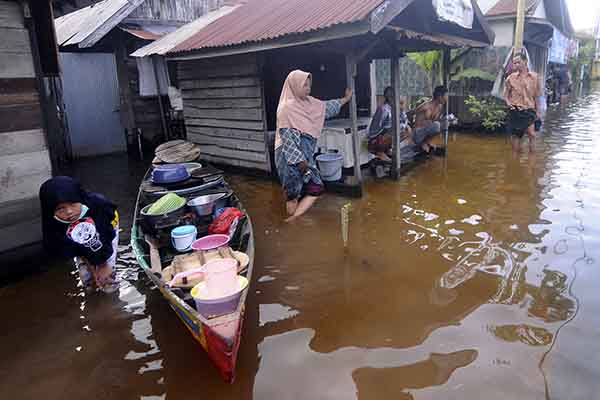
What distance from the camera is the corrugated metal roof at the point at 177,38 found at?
30.2 feet

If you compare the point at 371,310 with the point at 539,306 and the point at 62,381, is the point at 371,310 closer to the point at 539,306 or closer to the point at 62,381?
the point at 539,306

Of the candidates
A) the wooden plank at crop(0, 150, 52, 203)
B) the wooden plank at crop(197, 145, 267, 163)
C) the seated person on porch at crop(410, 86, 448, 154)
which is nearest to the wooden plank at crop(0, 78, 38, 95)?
the wooden plank at crop(0, 150, 52, 203)

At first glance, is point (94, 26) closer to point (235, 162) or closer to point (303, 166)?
point (235, 162)

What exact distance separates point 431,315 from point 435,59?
38.2ft

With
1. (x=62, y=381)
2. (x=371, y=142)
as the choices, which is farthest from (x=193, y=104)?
(x=62, y=381)

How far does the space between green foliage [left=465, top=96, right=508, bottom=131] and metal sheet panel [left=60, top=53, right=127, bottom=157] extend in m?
10.4

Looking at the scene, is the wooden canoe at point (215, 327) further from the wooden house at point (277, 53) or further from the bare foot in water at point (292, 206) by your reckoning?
the wooden house at point (277, 53)

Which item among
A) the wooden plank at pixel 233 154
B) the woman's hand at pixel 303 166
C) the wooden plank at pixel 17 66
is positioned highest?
the wooden plank at pixel 17 66

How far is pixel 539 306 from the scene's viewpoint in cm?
369

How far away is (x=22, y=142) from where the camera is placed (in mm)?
4656

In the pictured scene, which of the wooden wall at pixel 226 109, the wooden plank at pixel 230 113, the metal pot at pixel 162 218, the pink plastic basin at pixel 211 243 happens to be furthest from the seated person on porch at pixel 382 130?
the pink plastic basin at pixel 211 243

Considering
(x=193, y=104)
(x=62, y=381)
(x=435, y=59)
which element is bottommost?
(x=62, y=381)

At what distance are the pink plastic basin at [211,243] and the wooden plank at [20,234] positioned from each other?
7.34 ft

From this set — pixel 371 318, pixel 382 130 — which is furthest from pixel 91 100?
pixel 371 318
